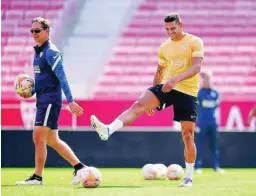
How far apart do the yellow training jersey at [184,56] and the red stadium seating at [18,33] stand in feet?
40.6

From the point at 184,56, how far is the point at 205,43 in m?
14.2

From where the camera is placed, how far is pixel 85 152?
1636 centimetres

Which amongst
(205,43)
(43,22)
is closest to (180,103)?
(43,22)

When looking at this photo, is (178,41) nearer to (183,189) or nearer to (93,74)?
(183,189)

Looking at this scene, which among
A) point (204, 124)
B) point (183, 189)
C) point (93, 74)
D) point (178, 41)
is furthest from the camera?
point (93, 74)

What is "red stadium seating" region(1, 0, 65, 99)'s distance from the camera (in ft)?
74.3

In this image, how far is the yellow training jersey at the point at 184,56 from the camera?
9742 millimetres

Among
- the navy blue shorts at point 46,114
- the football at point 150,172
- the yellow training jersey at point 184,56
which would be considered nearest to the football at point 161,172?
the football at point 150,172

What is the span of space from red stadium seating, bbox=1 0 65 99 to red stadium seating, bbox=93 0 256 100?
229 centimetres

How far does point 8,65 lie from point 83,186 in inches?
544

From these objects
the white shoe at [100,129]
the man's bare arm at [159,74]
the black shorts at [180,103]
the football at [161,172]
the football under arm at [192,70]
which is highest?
the football under arm at [192,70]

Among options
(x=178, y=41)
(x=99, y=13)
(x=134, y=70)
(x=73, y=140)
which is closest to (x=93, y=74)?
(x=134, y=70)

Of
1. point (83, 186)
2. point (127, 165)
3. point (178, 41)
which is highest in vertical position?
point (178, 41)

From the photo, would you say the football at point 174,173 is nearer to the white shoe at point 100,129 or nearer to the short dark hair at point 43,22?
the white shoe at point 100,129
